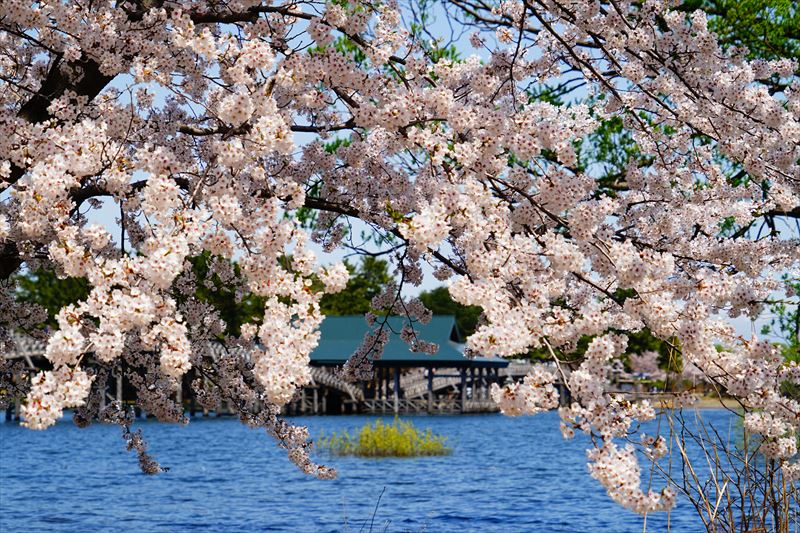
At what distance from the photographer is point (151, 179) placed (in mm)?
4402

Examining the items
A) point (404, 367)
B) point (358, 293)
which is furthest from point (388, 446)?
point (358, 293)

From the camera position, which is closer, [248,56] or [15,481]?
[248,56]

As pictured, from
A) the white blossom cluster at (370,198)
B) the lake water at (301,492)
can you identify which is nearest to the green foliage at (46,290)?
the lake water at (301,492)

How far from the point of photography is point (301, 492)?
2319 centimetres

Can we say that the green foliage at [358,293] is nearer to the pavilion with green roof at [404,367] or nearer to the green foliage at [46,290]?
the pavilion with green roof at [404,367]

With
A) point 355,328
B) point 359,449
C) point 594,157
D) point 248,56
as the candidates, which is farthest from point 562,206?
point 355,328

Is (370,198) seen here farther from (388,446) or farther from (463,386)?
(463,386)

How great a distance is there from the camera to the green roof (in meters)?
56.0

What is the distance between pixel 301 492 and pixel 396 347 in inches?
1419

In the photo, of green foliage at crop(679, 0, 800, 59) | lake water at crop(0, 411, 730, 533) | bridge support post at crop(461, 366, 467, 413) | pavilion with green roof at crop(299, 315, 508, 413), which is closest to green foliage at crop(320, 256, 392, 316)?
pavilion with green roof at crop(299, 315, 508, 413)

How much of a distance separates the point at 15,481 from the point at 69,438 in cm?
2038

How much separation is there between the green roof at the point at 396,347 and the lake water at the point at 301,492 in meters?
15.4

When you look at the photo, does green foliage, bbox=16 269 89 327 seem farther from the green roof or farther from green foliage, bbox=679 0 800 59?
green foliage, bbox=679 0 800 59

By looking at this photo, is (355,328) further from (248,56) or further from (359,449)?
(248,56)
